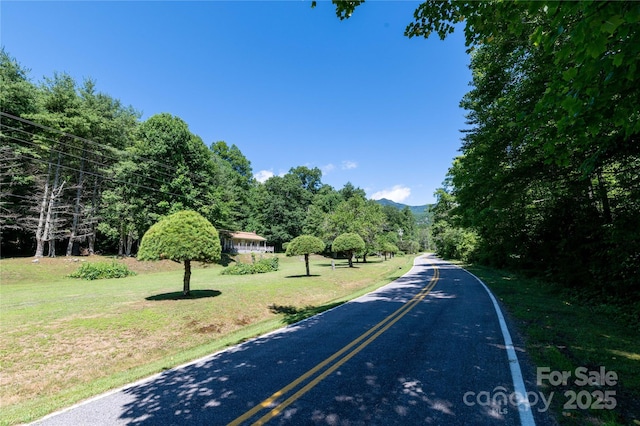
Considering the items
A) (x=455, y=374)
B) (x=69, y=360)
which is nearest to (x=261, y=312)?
(x=69, y=360)

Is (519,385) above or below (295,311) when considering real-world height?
above

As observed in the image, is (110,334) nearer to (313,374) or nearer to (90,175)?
(313,374)

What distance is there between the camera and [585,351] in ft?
18.4

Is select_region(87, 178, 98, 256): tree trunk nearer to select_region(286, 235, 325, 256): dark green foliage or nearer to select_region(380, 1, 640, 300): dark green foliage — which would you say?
select_region(286, 235, 325, 256): dark green foliage

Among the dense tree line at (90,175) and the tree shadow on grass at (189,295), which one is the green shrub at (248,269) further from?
the dense tree line at (90,175)

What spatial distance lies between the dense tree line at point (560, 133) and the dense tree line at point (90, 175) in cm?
2334

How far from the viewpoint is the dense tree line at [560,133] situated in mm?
3191

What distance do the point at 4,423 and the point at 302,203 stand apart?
6747 centimetres

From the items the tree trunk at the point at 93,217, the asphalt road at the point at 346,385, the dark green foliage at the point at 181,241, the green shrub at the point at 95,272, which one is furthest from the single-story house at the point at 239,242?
the asphalt road at the point at 346,385

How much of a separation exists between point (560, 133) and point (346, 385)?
530cm

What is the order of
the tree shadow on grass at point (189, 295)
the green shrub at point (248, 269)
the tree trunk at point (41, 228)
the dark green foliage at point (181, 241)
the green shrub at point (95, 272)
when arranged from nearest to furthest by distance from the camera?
1. the dark green foliage at point (181, 241)
2. the tree shadow on grass at point (189, 295)
3. the green shrub at point (95, 272)
4. the green shrub at point (248, 269)
5. the tree trunk at point (41, 228)

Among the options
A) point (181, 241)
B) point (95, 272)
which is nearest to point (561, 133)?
point (181, 241)

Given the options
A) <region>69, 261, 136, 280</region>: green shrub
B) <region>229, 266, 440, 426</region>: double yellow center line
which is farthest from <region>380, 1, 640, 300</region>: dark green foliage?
<region>69, 261, 136, 280</region>: green shrub

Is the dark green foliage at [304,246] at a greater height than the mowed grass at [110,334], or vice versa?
the dark green foliage at [304,246]
